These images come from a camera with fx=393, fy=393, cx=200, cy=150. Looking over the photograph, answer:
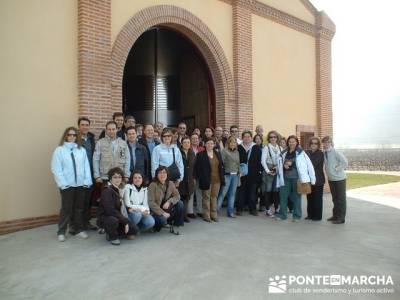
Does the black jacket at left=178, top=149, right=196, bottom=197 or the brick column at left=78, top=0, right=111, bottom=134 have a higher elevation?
the brick column at left=78, top=0, right=111, bottom=134

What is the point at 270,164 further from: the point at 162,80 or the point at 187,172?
the point at 162,80

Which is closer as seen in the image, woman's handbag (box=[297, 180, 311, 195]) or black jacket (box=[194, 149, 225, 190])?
black jacket (box=[194, 149, 225, 190])

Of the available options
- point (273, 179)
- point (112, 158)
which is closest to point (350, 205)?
point (273, 179)

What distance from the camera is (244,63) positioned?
10562 millimetres

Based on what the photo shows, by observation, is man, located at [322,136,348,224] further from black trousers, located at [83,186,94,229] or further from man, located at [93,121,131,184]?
black trousers, located at [83,186,94,229]

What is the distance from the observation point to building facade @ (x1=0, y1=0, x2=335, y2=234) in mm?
6512

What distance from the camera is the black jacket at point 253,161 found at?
7.97m

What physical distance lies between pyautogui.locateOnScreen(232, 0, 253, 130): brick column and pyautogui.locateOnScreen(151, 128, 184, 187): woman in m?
3.89

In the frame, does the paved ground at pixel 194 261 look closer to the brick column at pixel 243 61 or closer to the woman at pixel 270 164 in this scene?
the woman at pixel 270 164

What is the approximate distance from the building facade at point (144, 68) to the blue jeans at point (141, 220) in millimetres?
1820

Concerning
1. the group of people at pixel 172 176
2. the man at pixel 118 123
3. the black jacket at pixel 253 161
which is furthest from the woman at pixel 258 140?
the man at pixel 118 123

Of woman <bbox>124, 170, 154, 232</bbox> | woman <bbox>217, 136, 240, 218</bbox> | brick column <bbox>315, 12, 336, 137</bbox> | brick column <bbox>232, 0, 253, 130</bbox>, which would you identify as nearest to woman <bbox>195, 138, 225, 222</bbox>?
woman <bbox>217, 136, 240, 218</bbox>

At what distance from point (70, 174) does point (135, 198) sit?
103 cm

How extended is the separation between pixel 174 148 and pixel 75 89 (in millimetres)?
2160
